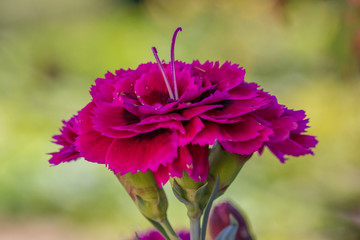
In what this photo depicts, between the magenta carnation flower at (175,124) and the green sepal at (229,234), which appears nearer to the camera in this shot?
the magenta carnation flower at (175,124)

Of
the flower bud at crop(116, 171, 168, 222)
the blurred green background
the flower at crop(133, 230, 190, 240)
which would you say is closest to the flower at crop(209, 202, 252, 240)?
the flower at crop(133, 230, 190, 240)

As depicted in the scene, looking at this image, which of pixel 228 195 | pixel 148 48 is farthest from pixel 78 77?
pixel 228 195

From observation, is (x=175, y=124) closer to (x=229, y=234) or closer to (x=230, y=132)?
(x=230, y=132)

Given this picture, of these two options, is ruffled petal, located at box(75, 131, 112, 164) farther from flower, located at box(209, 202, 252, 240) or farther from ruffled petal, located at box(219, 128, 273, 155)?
Answer: flower, located at box(209, 202, 252, 240)

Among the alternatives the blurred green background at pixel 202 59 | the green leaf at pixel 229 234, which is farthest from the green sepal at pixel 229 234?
the blurred green background at pixel 202 59

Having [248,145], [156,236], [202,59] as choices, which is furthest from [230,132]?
[202,59]

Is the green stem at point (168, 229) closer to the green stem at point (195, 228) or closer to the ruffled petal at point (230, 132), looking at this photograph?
the green stem at point (195, 228)
